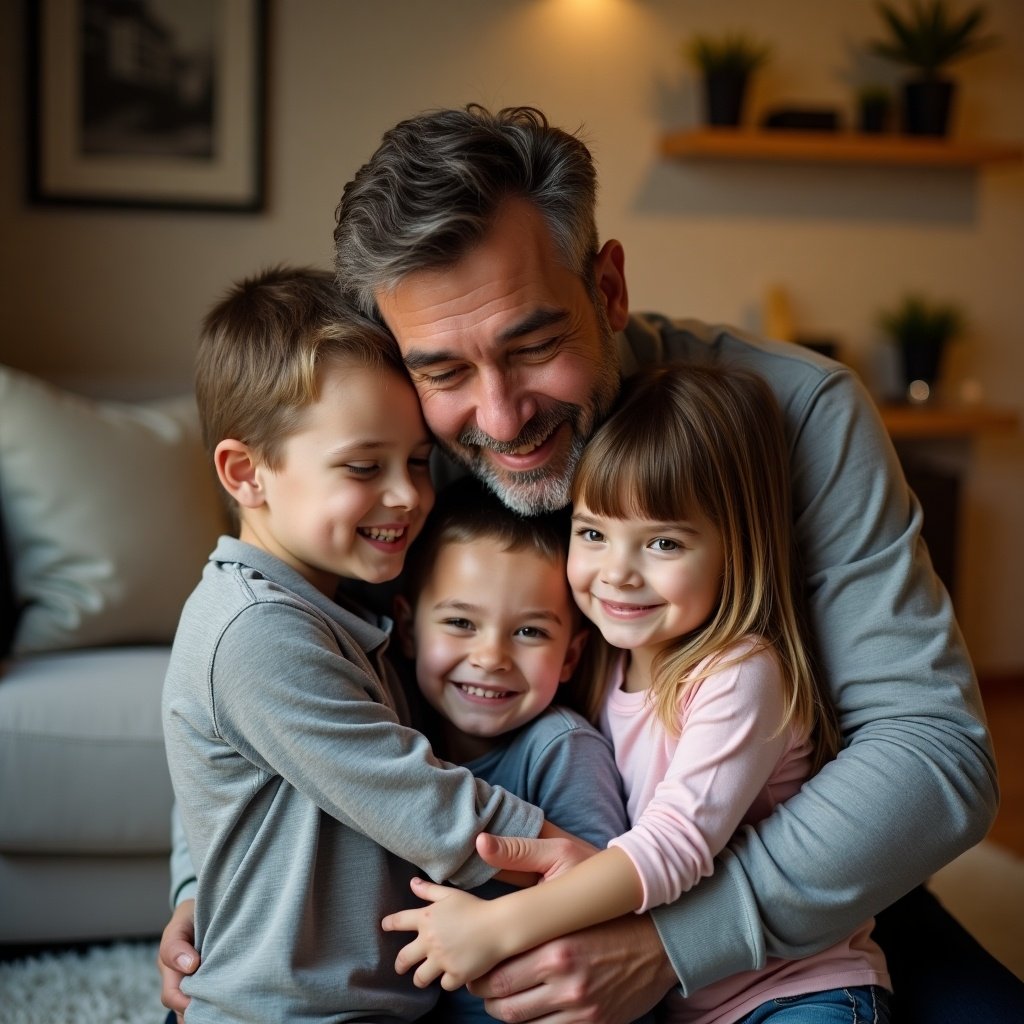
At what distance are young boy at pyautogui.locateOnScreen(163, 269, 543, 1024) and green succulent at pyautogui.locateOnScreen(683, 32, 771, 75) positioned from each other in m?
2.73

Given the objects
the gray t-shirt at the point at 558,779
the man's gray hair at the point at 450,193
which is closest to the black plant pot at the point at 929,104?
the man's gray hair at the point at 450,193

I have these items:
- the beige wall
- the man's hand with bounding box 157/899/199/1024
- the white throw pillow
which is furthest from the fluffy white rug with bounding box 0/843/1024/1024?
the beige wall

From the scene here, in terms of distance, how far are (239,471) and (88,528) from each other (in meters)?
1.15

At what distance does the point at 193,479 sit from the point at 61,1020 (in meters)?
1.08

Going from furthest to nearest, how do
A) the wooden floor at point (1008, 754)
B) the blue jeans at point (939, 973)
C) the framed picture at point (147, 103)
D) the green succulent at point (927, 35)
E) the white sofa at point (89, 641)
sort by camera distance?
the green succulent at point (927, 35) < the framed picture at point (147, 103) < the wooden floor at point (1008, 754) < the white sofa at point (89, 641) < the blue jeans at point (939, 973)

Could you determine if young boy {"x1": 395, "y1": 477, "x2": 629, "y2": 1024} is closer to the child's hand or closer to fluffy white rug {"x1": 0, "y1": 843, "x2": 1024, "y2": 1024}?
the child's hand

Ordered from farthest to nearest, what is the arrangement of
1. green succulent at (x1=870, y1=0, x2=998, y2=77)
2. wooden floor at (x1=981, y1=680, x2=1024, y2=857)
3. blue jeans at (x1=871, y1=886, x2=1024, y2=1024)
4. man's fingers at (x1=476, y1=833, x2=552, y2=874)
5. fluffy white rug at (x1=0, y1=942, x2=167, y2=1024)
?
green succulent at (x1=870, y1=0, x2=998, y2=77) → wooden floor at (x1=981, y1=680, x2=1024, y2=857) → fluffy white rug at (x1=0, y1=942, x2=167, y2=1024) → blue jeans at (x1=871, y1=886, x2=1024, y2=1024) → man's fingers at (x1=476, y1=833, x2=552, y2=874)

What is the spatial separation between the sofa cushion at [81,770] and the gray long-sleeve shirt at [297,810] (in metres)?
0.90

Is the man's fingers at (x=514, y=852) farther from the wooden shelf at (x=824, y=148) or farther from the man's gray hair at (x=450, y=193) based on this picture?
the wooden shelf at (x=824, y=148)

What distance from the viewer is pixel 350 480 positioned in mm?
1348

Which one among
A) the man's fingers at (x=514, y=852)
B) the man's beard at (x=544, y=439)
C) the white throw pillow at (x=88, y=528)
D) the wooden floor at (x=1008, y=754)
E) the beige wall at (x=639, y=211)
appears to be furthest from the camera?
the beige wall at (x=639, y=211)

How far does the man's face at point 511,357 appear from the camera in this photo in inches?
54.1

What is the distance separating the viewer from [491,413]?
1.39 metres

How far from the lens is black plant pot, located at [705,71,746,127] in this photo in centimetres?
375
